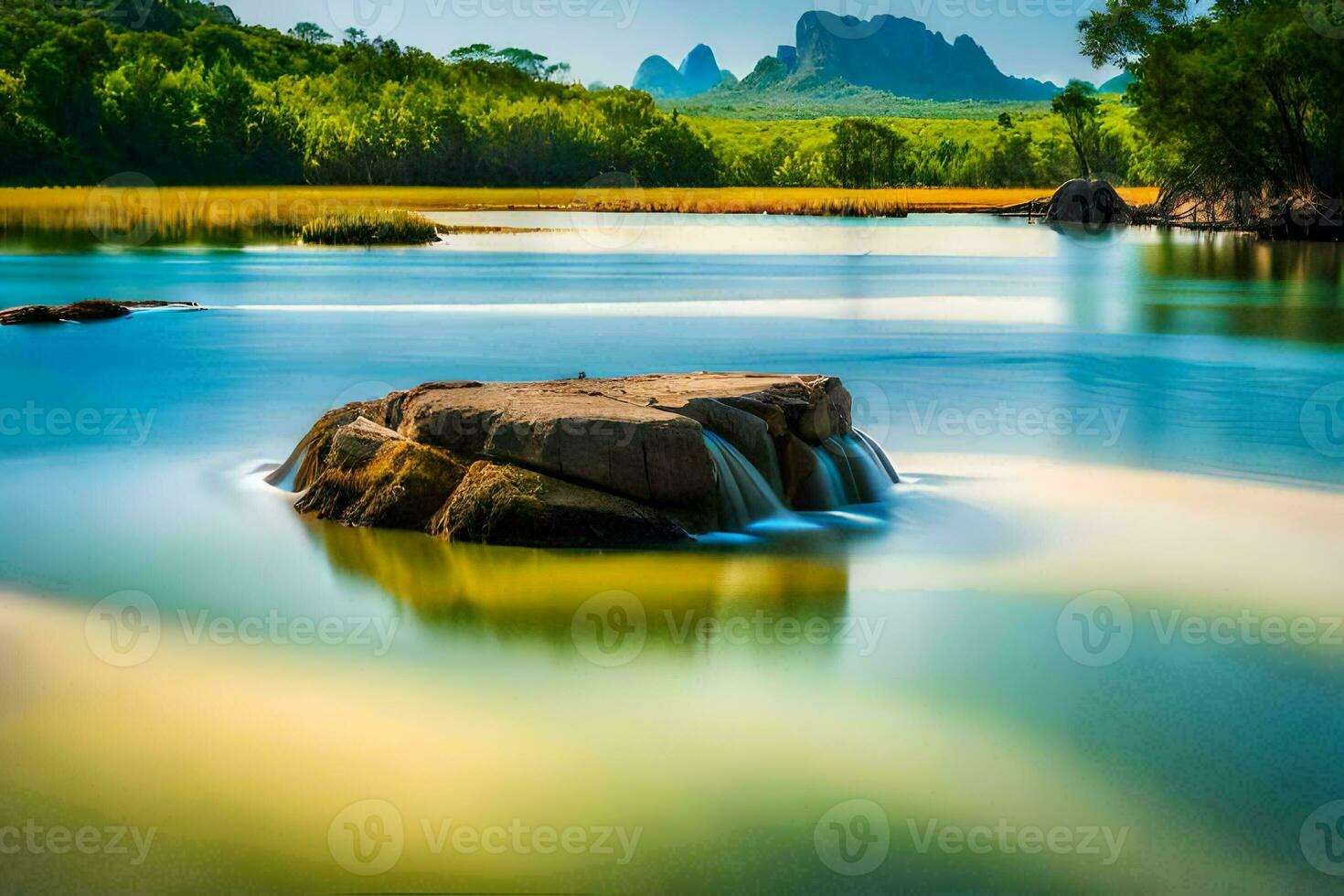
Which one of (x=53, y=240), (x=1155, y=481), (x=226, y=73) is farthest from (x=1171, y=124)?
(x=226, y=73)

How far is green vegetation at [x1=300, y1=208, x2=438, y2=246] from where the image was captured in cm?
4419

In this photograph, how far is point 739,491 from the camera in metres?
9.32

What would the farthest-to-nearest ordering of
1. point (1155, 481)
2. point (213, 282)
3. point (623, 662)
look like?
point (213, 282)
point (1155, 481)
point (623, 662)

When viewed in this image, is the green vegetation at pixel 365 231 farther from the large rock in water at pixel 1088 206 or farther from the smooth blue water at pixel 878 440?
the large rock in water at pixel 1088 206

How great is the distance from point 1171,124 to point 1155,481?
4252 centimetres

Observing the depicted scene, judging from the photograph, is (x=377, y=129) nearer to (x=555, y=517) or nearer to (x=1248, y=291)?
(x=1248, y=291)

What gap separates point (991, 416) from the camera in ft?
48.1

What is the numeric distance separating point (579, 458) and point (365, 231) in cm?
3771

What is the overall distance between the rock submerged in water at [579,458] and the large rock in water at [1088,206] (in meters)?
54.3

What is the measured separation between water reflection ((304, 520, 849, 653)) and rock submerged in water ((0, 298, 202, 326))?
51.6ft

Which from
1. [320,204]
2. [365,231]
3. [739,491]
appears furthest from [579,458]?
[320,204]

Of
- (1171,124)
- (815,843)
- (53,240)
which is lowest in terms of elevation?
(815,843)

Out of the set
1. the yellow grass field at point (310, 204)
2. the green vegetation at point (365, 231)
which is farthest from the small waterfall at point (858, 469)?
the yellow grass field at point (310, 204)

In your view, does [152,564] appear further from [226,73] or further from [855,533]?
[226,73]
